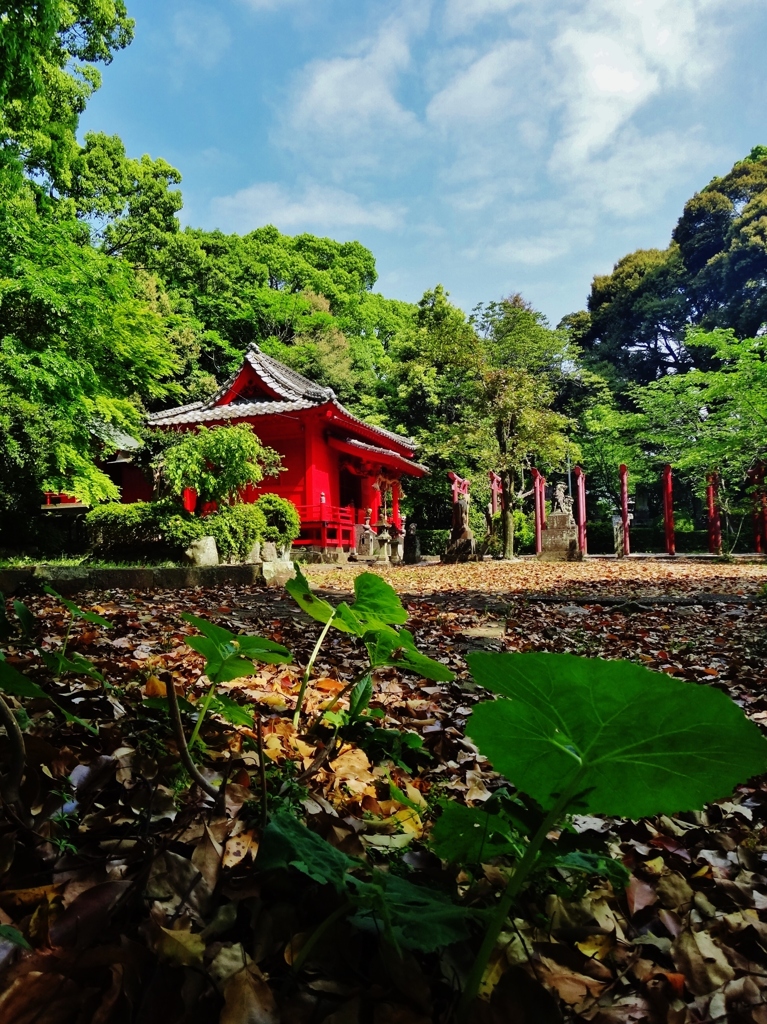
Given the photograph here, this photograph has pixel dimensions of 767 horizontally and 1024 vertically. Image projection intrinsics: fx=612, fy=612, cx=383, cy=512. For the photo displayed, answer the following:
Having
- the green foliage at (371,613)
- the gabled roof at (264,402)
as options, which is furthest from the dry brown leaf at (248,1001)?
the gabled roof at (264,402)

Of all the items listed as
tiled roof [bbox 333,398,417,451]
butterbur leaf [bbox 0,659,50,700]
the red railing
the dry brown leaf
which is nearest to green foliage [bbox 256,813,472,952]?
the dry brown leaf

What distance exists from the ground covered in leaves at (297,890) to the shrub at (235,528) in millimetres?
6930

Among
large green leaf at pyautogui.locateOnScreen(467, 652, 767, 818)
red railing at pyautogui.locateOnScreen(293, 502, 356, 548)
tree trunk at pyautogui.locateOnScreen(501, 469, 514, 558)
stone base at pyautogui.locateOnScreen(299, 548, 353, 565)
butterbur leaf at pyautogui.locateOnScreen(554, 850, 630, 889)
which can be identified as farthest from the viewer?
tree trunk at pyautogui.locateOnScreen(501, 469, 514, 558)

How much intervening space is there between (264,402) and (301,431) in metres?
1.25

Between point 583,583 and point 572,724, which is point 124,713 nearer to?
point 572,724

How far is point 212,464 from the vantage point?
9852 millimetres

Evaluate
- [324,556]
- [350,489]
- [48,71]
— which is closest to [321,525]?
[324,556]

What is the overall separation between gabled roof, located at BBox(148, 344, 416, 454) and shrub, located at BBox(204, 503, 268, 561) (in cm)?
498

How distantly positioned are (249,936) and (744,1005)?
70 cm

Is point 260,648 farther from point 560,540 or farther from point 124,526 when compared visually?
point 560,540

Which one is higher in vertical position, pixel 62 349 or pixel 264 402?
pixel 264 402

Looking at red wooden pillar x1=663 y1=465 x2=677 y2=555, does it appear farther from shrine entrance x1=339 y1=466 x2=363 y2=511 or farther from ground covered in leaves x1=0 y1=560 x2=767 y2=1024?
ground covered in leaves x1=0 y1=560 x2=767 y2=1024

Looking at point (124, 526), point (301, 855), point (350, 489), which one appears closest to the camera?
point (301, 855)

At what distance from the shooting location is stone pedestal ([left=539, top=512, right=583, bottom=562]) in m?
15.2
